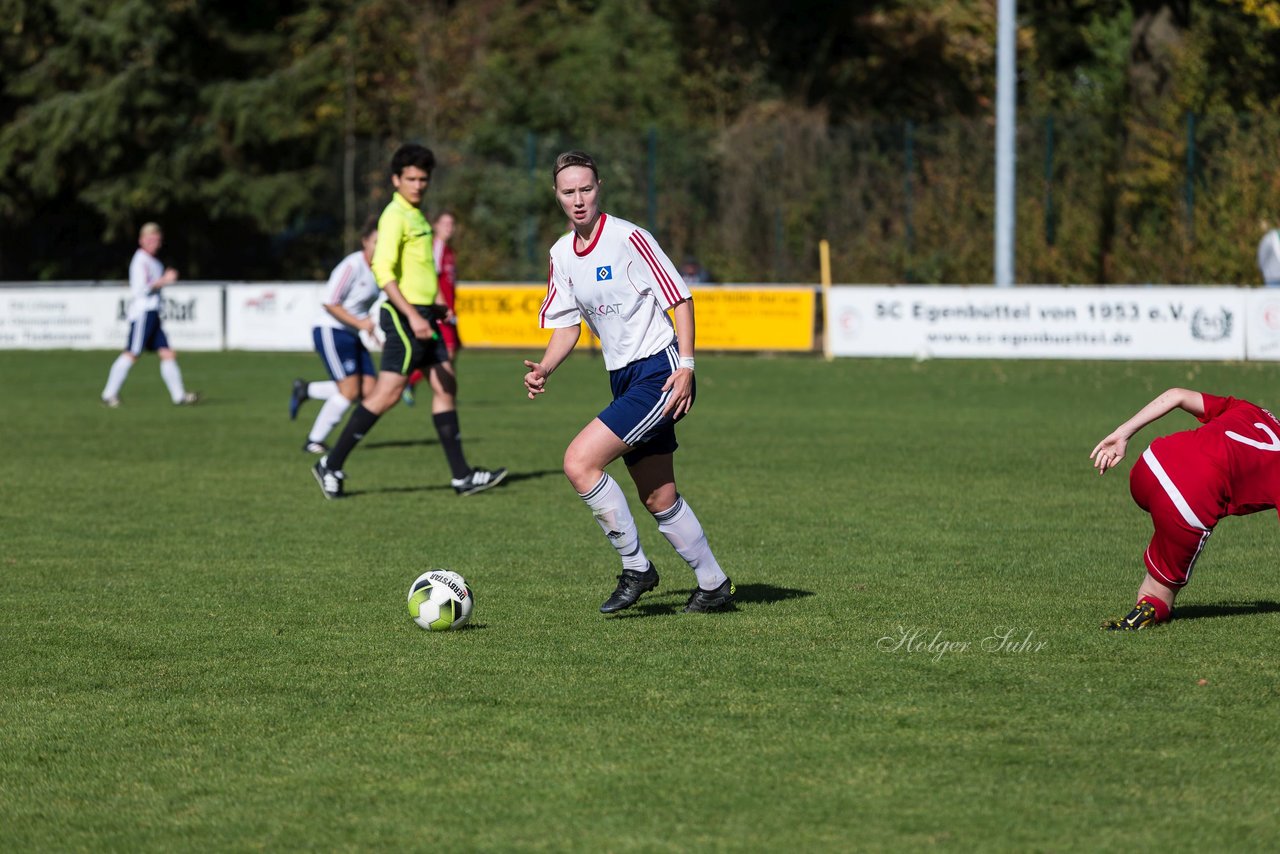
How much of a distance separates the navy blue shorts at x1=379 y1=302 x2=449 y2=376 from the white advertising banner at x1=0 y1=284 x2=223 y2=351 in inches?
683

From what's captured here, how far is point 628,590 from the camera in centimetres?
732

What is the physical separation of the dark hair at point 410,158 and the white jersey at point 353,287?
10.2 feet

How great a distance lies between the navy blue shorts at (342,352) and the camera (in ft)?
47.9

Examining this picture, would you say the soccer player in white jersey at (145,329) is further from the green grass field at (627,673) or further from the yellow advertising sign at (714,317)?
the yellow advertising sign at (714,317)

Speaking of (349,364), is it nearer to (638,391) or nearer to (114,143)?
(638,391)

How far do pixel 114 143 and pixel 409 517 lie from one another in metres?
30.3

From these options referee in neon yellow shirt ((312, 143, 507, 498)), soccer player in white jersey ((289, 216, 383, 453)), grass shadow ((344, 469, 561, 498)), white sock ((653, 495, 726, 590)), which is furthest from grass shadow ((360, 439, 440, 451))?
white sock ((653, 495, 726, 590))

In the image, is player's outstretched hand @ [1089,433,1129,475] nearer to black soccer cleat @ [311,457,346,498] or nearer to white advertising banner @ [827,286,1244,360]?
black soccer cleat @ [311,457,346,498]

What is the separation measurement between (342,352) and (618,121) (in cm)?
2562

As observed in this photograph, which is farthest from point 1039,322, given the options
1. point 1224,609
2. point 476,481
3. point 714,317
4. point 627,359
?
point 627,359

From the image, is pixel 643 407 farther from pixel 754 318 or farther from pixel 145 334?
pixel 754 318

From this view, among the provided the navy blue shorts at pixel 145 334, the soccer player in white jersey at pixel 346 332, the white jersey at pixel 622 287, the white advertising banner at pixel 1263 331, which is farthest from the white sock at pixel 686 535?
the white advertising banner at pixel 1263 331

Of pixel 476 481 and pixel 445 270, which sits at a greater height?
pixel 445 270

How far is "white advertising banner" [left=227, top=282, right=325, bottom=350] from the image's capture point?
27656 millimetres
